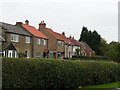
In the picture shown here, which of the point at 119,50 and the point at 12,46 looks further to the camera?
the point at 12,46

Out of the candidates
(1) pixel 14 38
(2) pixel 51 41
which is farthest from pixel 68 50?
(1) pixel 14 38

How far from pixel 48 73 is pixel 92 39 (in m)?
89.4

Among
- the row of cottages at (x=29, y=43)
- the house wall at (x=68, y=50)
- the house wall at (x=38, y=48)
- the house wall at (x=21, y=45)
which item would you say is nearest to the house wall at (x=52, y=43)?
the row of cottages at (x=29, y=43)

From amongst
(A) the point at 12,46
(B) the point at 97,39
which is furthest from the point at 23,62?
(B) the point at 97,39

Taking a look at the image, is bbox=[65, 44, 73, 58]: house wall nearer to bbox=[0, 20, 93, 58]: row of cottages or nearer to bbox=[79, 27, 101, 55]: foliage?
bbox=[0, 20, 93, 58]: row of cottages

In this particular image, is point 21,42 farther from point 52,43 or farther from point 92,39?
point 92,39

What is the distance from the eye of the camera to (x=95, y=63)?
55.7 feet

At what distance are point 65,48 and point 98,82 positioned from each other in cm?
4781

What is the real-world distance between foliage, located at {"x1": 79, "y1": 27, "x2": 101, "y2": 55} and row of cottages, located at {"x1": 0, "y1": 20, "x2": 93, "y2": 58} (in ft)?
93.5

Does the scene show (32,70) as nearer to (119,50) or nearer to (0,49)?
(119,50)

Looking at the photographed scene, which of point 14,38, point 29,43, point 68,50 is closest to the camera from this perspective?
point 14,38

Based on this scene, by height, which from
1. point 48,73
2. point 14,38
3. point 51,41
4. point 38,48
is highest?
point 51,41

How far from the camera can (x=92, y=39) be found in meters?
100

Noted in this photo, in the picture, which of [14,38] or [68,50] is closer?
[14,38]
